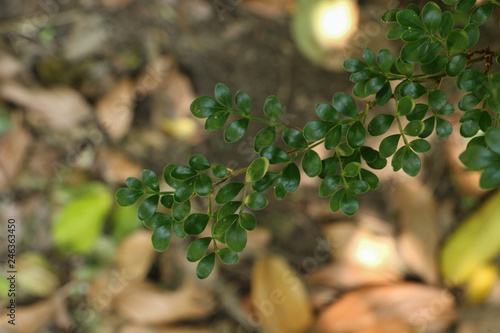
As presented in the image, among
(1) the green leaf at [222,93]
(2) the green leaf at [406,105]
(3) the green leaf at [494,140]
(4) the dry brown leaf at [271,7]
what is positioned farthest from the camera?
(4) the dry brown leaf at [271,7]

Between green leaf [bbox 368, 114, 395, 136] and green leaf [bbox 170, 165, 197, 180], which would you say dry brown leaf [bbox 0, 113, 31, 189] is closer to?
green leaf [bbox 170, 165, 197, 180]

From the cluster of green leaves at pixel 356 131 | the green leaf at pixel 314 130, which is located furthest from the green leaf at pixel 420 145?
the green leaf at pixel 314 130

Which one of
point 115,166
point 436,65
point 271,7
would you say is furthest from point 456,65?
point 115,166

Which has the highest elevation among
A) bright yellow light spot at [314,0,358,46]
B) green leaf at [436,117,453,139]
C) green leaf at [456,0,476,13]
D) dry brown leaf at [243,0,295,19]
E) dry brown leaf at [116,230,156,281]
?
dry brown leaf at [243,0,295,19]

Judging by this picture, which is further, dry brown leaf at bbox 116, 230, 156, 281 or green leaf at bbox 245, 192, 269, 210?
dry brown leaf at bbox 116, 230, 156, 281

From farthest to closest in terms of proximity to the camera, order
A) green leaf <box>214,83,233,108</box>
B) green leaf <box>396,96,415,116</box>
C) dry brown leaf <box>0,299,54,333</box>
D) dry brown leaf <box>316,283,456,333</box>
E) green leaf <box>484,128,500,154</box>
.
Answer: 1. dry brown leaf <box>0,299,54,333</box>
2. dry brown leaf <box>316,283,456,333</box>
3. green leaf <box>214,83,233,108</box>
4. green leaf <box>396,96,415,116</box>
5. green leaf <box>484,128,500,154</box>

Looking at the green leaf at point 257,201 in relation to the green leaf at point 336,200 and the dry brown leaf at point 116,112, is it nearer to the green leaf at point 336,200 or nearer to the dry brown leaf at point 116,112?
the green leaf at point 336,200

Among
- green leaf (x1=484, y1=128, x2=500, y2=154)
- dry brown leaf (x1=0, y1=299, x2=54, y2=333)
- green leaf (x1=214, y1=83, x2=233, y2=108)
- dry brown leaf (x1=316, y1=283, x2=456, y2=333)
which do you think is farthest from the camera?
dry brown leaf (x1=0, y1=299, x2=54, y2=333)

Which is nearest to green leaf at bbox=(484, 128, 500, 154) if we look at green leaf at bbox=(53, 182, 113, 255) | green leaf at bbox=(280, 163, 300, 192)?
green leaf at bbox=(280, 163, 300, 192)
